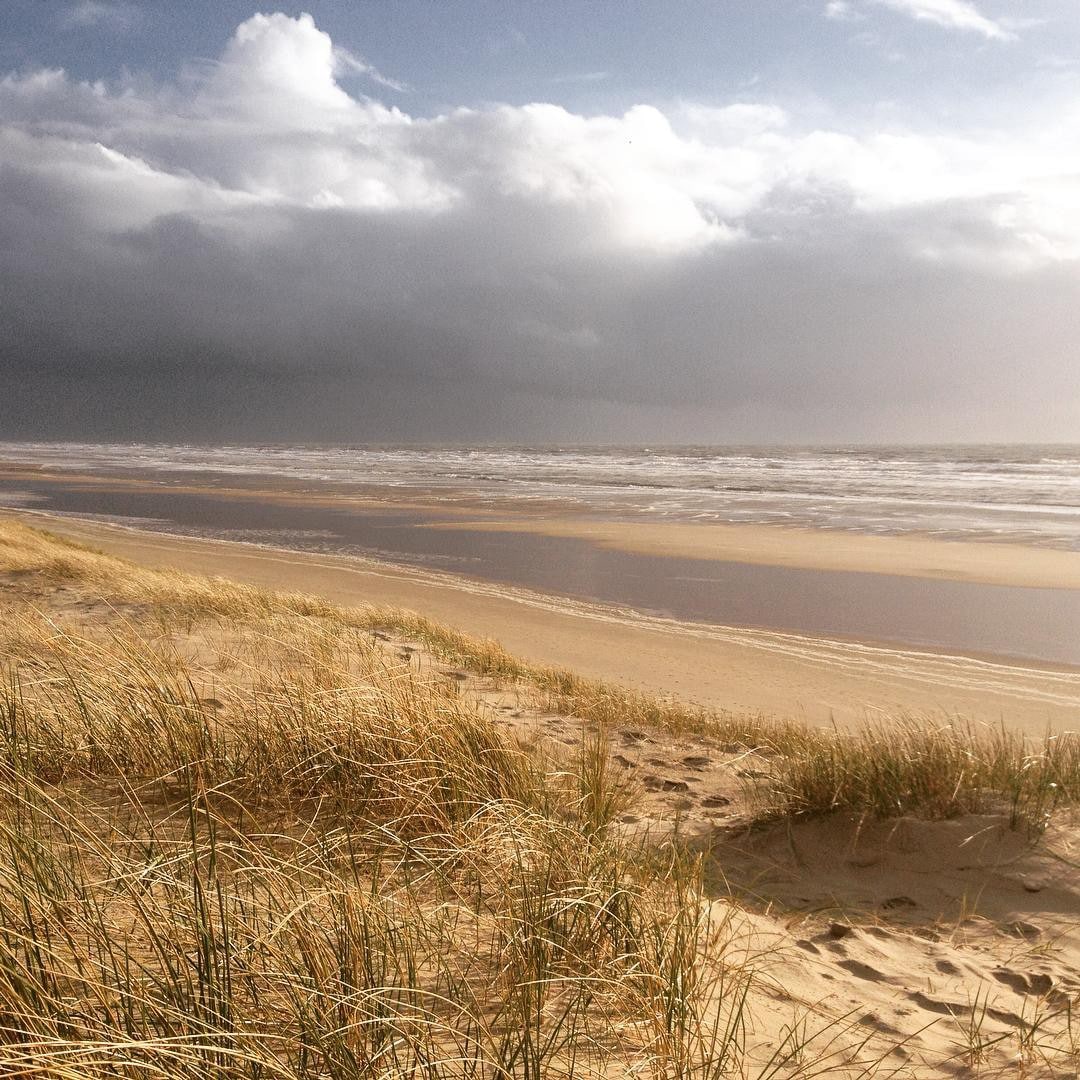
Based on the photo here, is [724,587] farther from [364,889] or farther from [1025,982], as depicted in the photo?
[364,889]

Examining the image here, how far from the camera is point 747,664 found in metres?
10.4

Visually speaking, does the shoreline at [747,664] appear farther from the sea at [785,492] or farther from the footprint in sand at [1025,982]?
the sea at [785,492]

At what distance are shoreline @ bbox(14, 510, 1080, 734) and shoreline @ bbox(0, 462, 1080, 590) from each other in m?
6.26

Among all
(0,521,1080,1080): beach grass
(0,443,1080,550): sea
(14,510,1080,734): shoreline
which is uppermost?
(0,443,1080,550): sea

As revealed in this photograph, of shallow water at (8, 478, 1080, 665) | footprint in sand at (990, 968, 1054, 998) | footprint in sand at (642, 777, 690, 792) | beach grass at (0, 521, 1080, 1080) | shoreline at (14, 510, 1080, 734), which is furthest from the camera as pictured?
shallow water at (8, 478, 1080, 665)

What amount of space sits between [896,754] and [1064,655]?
24.3 ft

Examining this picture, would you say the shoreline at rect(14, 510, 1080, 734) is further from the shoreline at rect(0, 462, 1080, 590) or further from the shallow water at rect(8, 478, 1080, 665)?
the shoreline at rect(0, 462, 1080, 590)

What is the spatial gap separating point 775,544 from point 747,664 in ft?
38.3

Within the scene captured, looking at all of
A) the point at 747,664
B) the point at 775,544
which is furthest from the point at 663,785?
the point at 775,544

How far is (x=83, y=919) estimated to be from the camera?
2.34 m

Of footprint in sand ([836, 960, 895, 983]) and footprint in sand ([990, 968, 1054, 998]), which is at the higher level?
footprint in sand ([836, 960, 895, 983])

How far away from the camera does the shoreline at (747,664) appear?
28.7 feet

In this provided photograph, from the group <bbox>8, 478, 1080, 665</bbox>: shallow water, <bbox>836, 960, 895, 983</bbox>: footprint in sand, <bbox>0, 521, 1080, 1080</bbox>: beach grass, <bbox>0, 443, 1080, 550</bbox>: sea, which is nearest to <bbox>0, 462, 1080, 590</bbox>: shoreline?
<bbox>8, 478, 1080, 665</bbox>: shallow water

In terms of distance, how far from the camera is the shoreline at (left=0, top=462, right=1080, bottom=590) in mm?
17188
